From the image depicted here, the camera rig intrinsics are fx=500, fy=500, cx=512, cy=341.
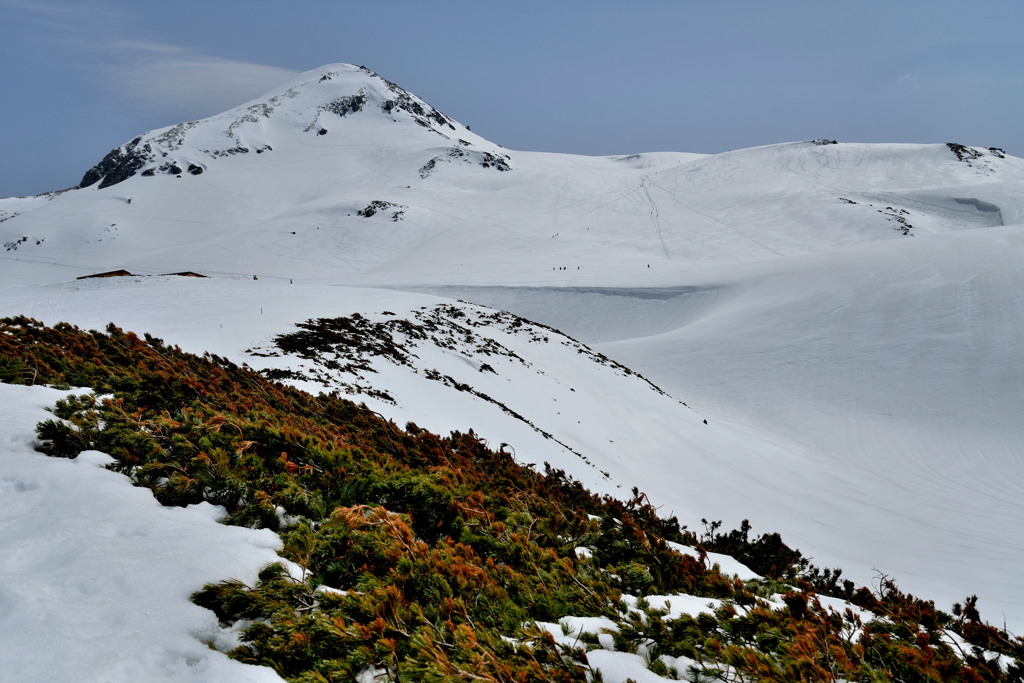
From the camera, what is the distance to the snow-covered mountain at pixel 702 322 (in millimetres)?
12594

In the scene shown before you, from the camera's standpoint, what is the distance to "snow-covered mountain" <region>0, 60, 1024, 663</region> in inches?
496

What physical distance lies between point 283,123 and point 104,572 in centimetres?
14079

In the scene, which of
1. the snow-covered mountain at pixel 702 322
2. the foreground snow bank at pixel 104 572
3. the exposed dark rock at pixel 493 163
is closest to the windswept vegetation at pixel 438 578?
the foreground snow bank at pixel 104 572

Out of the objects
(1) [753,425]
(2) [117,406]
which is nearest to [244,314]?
(2) [117,406]

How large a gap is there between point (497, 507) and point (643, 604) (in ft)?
4.55

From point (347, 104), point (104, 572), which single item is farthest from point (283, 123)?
point (104, 572)

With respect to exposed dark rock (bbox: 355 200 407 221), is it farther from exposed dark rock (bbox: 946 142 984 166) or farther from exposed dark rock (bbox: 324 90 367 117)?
exposed dark rock (bbox: 946 142 984 166)

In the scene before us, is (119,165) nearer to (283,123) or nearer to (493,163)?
(283,123)

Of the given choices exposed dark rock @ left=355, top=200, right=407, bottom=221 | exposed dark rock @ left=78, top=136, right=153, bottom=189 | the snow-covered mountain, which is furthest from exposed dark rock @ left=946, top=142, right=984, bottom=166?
exposed dark rock @ left=78, top=136, right=153, bottom=189

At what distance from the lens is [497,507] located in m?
4.14

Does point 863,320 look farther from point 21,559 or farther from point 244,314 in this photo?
point 21,559

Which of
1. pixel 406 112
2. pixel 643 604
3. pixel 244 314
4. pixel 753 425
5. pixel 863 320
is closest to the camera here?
pixel 643 604

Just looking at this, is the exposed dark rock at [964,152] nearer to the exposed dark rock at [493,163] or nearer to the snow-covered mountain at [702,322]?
the snow-covered mountain at [702,322]

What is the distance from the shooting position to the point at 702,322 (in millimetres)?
33688
